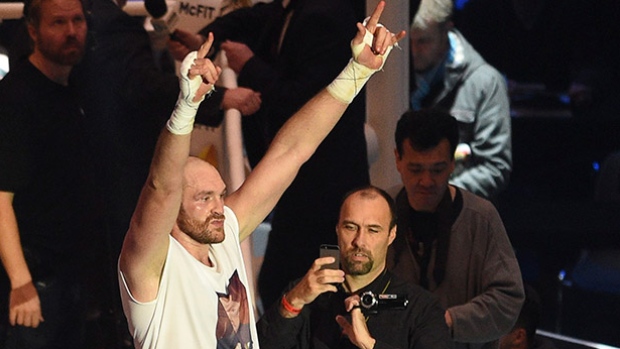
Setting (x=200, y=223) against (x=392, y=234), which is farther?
(x=392, y=234)

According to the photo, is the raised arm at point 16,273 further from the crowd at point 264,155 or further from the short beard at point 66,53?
the short beard at point 66,53

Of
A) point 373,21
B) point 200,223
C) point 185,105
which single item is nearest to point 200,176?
point 200,223

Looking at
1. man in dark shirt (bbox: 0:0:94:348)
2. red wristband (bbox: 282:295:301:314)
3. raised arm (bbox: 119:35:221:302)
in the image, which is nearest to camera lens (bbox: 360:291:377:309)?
red wristband (bbox: 282:295:301:314)

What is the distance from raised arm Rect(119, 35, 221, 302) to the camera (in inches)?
96.6

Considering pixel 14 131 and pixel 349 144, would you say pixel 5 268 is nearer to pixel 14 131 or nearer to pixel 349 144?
pixel 14 131

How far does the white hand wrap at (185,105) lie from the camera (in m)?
2.45

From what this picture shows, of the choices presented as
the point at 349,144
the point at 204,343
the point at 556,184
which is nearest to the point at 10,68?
the point at 349,144

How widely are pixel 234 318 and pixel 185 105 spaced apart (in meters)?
0.69

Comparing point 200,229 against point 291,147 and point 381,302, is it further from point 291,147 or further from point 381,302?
point 381,302

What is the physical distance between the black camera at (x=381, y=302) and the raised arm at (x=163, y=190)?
691mm

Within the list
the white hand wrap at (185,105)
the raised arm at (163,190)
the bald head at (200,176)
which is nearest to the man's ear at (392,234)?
the bald head at (200,176)

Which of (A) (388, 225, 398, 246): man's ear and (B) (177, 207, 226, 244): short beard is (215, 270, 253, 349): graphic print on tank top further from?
(A) (388, 225, 398, 246): man's ear

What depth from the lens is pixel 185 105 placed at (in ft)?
8.11

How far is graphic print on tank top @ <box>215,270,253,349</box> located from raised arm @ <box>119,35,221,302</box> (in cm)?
21
